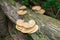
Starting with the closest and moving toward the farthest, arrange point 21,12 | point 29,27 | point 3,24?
point 29,27
point 21,12
point 3,24

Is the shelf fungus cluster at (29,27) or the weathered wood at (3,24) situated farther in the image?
the weathered wood at (3,24)

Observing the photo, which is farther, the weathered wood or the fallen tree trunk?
the weathered wood

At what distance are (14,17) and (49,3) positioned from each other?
112 cm

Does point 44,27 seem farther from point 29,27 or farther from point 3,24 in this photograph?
point 3,24

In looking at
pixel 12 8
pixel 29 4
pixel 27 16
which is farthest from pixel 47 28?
pixel 29 4

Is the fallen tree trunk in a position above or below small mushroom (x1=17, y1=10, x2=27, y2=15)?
below

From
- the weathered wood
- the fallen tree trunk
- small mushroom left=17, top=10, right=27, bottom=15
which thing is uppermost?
small mushroom left=17, top=10, right=27, bottom=15

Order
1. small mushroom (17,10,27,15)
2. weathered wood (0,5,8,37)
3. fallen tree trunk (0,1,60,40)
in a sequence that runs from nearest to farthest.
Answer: fallen tree trunk (0,1,60,40), small mushroom (17,10,27,15), weathered wood (0,5,8,37)

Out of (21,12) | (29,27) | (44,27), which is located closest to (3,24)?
(21,12)

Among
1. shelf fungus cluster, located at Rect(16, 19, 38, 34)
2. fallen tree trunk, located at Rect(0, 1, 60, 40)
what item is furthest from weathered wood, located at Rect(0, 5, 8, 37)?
shelf fungus cluster, located at Rect(16, 19, 38, 34)

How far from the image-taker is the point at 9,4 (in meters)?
3.85

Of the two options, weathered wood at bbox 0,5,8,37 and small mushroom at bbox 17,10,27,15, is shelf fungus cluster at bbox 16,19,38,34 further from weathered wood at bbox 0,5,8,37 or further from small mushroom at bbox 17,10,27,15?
weathered wood at bbox 0,5,8,37

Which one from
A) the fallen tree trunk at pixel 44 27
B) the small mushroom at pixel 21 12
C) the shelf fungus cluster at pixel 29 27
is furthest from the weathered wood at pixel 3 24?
the shelf fungus cluster at pixel 29 27

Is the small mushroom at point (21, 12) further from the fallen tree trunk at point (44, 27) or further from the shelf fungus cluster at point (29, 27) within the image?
the shelf fungus cluster at point (29, 27)
